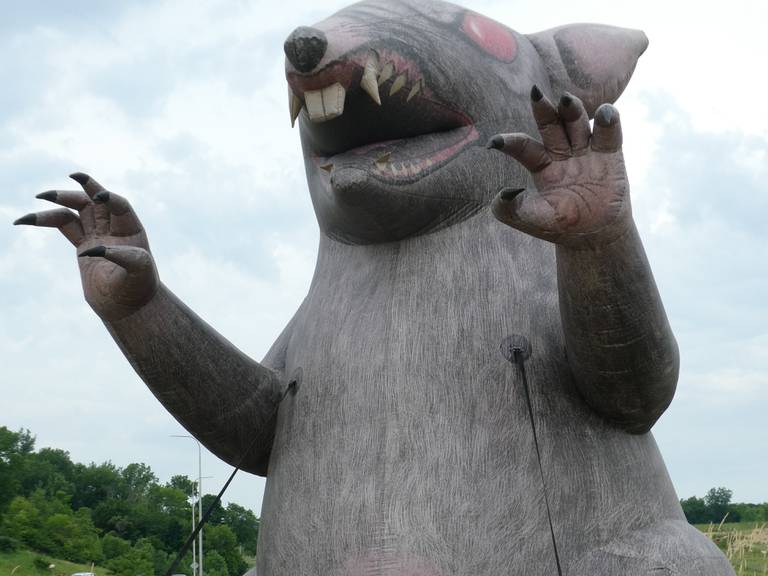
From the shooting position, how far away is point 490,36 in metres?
3.12

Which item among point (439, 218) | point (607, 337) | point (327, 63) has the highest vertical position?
point (327, 63)

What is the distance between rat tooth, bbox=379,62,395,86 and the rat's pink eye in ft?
1.08

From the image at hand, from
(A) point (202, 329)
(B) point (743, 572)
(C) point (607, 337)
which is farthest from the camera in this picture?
(B) point (743, 572)

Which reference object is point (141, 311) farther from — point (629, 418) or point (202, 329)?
point (629, 418)

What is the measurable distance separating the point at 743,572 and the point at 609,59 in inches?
87.3

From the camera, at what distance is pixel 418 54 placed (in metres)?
2.91

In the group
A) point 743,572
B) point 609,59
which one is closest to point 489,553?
point 609,59

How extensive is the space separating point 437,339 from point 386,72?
28.1 inches

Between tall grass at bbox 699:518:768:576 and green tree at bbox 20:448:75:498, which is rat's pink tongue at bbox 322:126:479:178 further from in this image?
green tree at bbox 20:448:75:498

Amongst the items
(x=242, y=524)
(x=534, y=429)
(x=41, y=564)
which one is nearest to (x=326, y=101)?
(x=534, y=429)

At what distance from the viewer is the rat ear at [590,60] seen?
10.7 ft

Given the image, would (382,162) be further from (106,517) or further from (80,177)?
(106,517)

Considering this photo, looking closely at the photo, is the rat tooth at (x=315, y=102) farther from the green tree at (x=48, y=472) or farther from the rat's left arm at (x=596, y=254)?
the green tree at (x=48, y=472)

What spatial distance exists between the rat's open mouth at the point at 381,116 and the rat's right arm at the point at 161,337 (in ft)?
1.85
